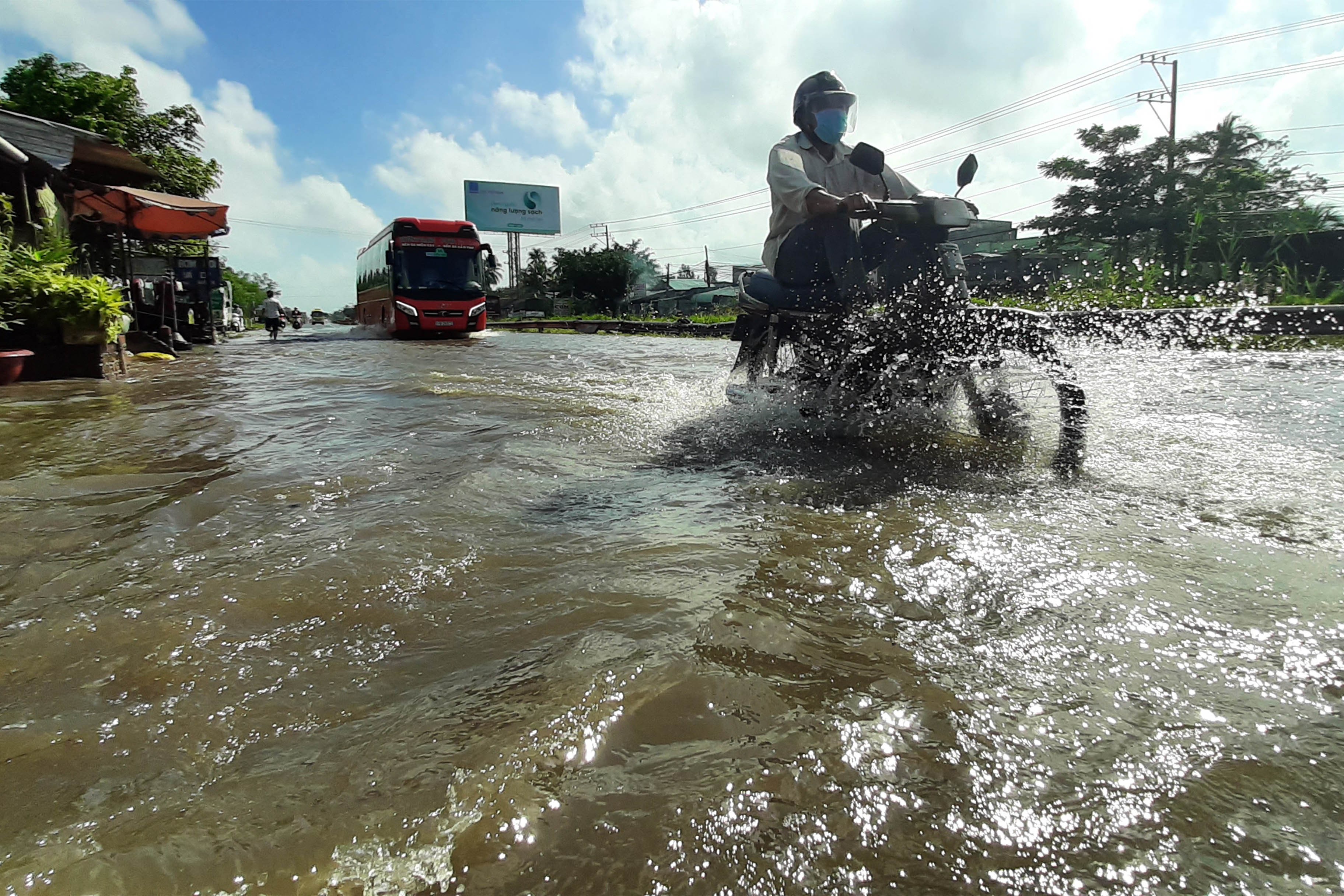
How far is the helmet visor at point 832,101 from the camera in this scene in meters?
4.15

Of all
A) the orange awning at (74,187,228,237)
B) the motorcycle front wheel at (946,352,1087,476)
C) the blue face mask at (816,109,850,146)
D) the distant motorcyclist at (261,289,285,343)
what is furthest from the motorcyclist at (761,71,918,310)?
the distant motorcyclist at (261,289,285,343)

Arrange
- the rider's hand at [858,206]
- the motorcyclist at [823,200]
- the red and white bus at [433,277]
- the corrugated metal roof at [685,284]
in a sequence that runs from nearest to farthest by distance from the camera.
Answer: the rider's hand at [858,206] → the motorcyclist at [823,200] → the red and white bus at [433,277] → the corrugated metal roof at [685,284]

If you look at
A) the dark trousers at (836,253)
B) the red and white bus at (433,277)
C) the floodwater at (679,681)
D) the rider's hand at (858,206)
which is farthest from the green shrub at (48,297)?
the red and white bus at (433,277)

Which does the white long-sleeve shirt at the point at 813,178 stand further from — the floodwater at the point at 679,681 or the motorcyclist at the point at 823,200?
the floodwater at the point at 679,681

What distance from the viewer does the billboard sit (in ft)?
176

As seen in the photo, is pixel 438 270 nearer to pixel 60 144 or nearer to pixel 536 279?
pixel 60 144

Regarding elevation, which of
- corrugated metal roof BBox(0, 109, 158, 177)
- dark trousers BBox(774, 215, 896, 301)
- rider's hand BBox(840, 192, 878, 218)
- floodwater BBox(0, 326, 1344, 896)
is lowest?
floodwater BBox(0, 326, 1344, 896)

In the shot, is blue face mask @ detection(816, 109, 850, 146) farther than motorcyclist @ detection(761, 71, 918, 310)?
Yes

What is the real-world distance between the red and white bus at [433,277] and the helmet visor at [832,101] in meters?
14.7

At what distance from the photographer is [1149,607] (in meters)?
1.52

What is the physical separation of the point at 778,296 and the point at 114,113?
3382 cm

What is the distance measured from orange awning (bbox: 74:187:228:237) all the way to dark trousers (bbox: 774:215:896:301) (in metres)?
12.0

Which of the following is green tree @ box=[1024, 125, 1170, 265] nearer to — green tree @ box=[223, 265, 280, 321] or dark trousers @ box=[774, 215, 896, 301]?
dark trousers @ box=[774, 215, 896, 301]

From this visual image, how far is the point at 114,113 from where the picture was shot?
2716cm
